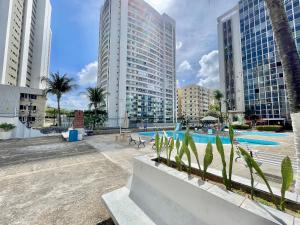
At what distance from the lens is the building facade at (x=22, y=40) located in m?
37.6

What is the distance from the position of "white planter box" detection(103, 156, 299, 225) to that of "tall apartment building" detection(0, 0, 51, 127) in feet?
95.4

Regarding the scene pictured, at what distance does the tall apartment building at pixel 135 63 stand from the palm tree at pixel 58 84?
14.0m

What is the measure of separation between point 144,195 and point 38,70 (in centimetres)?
6997

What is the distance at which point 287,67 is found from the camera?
7.71 feet

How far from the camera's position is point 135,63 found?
48.1 m

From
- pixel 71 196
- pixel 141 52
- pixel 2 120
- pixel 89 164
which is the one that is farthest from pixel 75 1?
pixel 141 52

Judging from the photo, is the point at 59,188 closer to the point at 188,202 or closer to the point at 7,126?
the point at 188,202

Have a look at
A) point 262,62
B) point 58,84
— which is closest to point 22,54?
point 58,84

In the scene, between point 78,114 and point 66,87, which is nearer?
point 78,114

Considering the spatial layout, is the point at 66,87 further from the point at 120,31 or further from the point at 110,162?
the point at 120,31

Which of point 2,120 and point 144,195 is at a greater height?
point 2,120

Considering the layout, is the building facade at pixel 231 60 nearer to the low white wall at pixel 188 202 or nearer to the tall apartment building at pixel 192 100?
the tall apartment building at pixel 192 100

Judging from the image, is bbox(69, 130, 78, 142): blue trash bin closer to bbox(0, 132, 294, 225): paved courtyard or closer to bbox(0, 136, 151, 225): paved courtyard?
bbox(0, 132, 294, 225): paved courtyard

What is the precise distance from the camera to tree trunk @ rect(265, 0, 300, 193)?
226 centimetres
